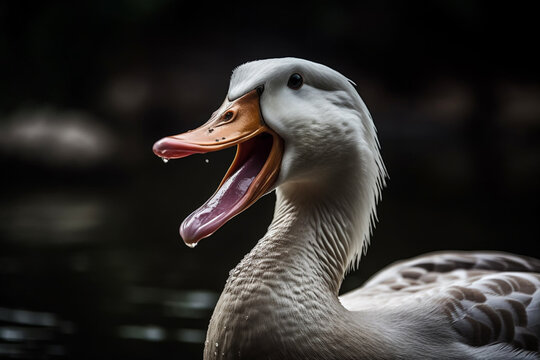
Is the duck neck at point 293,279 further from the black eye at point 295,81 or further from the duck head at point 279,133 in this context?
the black eye at point 295,81

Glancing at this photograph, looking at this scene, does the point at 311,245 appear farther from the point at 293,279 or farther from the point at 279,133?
the point at 279,133

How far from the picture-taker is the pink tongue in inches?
90.0

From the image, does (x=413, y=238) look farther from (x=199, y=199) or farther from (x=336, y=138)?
(x=336, y=138)

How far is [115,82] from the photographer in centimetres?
1528

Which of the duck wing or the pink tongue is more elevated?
the pink tongue

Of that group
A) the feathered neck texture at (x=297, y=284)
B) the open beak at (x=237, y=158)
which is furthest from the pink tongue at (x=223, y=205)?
the feathered neck texture at (x=297, y=284)

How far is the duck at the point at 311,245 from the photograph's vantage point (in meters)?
2.42

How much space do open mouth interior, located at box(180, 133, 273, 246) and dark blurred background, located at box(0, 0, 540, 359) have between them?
1.52 meters

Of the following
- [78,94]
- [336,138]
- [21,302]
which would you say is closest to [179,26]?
[78,94]

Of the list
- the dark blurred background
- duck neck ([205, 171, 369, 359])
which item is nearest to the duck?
duck neck ([205, 171, 369, 359])

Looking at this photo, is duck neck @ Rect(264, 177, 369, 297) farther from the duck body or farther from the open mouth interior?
the open mouth interior

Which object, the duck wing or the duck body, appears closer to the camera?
the duck body

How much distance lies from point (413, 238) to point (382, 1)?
35.8 feet

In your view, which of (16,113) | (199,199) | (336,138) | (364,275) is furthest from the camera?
(16,113)
